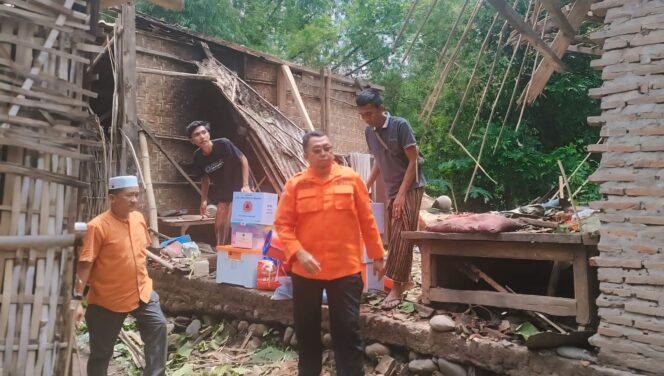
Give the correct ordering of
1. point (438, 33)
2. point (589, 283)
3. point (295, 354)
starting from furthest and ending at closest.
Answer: point (438, 33)
point (295, 354)
point (589, 283)

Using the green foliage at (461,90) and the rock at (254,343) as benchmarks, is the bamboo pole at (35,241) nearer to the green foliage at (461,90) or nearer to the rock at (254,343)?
the rock at (254,343)

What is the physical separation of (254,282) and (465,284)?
7.23 feet

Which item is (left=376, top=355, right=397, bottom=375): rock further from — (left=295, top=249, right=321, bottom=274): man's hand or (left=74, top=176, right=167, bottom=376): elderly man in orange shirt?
(left=74, top=176, right=167, bottom=376): elderly man in orange shirt

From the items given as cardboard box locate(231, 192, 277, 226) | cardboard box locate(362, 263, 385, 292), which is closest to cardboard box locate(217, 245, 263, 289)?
cardboard box locate(231, 192, 277, 226)

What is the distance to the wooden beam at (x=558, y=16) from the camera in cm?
332

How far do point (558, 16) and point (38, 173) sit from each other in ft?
11.2

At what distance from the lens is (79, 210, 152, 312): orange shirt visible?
3.45 m

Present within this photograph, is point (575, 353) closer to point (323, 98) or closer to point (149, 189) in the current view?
point (149, 189)

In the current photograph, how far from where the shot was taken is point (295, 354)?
4754 mm

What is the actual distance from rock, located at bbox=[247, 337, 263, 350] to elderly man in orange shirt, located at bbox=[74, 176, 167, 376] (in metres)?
1.64

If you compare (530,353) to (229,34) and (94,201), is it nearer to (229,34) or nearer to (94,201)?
(94,201)

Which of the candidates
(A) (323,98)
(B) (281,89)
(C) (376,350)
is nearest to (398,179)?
(C) (376,350)

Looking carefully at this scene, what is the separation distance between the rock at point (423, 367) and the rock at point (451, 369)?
0.27 feet

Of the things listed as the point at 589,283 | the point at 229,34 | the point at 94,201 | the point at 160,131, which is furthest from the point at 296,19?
the point at 589,283
